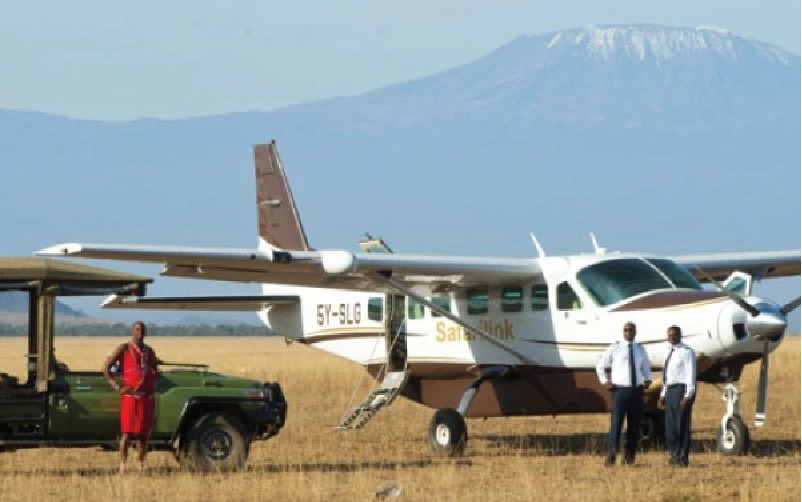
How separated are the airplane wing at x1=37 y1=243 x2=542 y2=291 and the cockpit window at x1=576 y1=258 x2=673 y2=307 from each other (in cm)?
92

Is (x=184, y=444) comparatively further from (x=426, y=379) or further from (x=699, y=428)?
(x=699, y=428)

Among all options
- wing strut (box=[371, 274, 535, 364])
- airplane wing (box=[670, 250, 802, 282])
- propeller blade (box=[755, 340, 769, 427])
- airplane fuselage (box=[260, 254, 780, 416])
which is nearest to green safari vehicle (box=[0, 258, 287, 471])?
wing strut (box=[371, 274, 535, 364])

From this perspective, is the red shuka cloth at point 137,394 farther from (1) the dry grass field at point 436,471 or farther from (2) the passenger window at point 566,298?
(2) the passenger window at point 566,298

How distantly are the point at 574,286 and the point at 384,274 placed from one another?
2325 mm

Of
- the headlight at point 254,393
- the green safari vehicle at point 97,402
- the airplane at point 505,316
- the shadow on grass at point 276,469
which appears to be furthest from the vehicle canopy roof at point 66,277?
the shadow on grass at point 276,469

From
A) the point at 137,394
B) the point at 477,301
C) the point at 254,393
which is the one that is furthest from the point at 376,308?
the point at 137,394

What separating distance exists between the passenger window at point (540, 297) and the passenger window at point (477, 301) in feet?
2.85

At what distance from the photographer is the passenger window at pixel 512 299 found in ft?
68.9

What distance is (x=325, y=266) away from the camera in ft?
63.1

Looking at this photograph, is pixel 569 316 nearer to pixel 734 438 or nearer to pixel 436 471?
pixel 734 438

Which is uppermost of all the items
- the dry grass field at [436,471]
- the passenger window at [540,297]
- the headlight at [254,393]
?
the passenger window at [540,297]

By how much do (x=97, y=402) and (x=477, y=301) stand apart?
6610 mm

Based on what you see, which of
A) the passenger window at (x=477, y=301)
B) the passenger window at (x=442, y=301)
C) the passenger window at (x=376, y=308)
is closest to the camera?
the passenger window at (x=477, y=301)

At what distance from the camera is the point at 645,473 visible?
16.9 m
